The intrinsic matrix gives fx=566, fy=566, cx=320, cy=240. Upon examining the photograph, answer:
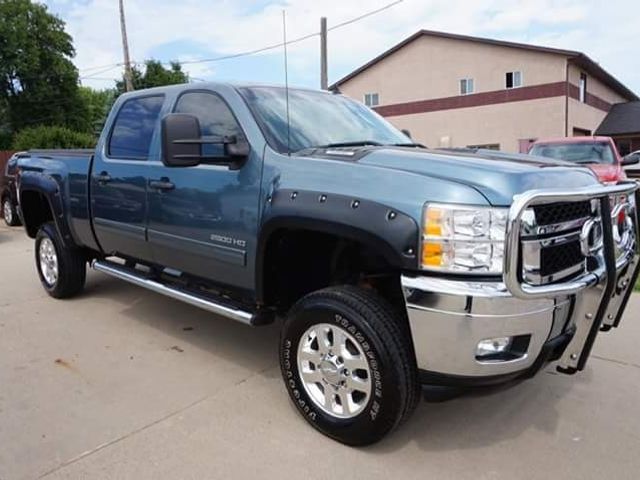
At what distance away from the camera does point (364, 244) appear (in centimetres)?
279

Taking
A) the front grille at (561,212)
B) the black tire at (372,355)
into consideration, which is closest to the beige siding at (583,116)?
the front grille at (561,212)

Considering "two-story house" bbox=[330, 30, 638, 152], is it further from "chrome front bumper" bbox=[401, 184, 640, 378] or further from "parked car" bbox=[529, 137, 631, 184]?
"chrome front bumper" bbox=[401, 184, 640, 378]

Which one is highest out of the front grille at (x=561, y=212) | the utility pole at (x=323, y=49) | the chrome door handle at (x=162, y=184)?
the utility pole at (x=323, y=49)

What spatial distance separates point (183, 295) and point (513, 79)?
2753 cm

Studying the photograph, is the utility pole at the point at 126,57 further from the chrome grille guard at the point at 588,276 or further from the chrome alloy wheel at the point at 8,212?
the chrome grille guard at the point at 588,276

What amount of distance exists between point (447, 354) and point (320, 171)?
1.14 metres

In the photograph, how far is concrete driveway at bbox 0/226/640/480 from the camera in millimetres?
2775

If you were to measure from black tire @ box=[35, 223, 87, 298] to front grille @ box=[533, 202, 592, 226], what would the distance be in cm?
447

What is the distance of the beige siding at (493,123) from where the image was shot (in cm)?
2703

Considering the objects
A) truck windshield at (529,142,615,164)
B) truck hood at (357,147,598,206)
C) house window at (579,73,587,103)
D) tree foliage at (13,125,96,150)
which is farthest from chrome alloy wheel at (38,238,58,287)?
house window at (579,73,587,103)

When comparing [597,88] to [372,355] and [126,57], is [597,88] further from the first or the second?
[372,355]

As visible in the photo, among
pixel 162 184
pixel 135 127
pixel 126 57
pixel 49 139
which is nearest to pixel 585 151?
pixel 135 127

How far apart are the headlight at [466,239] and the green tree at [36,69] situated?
42796 millimetres

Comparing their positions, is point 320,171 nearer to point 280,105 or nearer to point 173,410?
point 280,105
